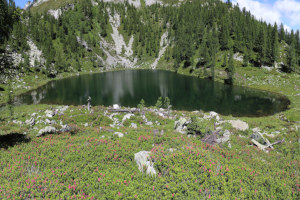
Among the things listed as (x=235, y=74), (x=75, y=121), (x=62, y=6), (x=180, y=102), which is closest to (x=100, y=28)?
(x=62, y=6)

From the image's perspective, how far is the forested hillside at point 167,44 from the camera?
346 feet

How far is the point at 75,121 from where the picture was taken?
22297 millimetres

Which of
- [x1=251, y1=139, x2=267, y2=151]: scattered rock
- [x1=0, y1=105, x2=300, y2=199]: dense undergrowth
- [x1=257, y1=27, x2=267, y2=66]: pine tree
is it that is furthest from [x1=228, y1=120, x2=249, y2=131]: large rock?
[x1=257, y1=27, x2=267, y2=66]: pine tree

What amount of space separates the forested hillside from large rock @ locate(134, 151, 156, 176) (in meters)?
80.3

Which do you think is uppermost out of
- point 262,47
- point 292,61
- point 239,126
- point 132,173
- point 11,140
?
point 262,47

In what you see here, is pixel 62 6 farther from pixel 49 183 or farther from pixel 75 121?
pixel 49 183

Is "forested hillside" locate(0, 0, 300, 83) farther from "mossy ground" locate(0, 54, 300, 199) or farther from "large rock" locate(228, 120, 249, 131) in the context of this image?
"large rock" locate(228, 120, 249, 131)

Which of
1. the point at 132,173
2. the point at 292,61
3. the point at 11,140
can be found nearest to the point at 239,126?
the point at 132,173

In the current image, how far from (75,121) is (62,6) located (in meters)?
229

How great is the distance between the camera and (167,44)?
625 feet

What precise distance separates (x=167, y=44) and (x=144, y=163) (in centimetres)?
19481

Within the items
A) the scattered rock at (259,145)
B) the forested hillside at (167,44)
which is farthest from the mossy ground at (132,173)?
the forested hillside at (167,44)

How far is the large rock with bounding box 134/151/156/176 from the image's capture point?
28.0 ft

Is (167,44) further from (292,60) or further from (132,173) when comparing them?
(132,173)
